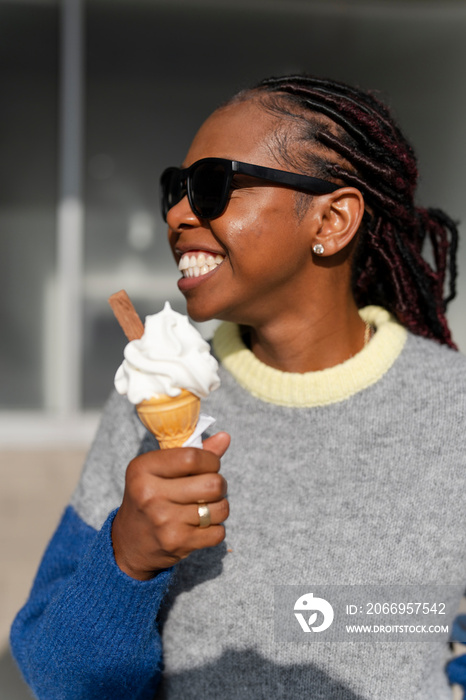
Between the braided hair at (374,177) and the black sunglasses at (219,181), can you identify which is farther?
the braided hair at (374,177)

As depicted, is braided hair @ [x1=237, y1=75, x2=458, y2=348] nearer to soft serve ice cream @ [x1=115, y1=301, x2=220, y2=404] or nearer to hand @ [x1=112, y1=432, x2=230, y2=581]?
soft serve ice cream @ [x1=115, y1=301, x2=220, y2=404]

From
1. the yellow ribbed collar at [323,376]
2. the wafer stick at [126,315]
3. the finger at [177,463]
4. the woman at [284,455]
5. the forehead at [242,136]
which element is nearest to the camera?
the finger at [177,463]

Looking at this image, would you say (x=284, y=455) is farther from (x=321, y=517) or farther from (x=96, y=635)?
(x=96, y=635)

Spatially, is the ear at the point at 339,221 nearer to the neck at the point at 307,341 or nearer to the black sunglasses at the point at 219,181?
the black sunglasses at the point at 219,181

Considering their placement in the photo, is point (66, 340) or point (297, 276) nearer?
point (297, 276)

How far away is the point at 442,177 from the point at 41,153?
3.49 m

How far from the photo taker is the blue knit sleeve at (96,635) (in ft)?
4.42

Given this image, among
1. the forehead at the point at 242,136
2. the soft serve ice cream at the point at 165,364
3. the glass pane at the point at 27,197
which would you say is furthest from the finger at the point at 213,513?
the glass pane at the point at 27,197

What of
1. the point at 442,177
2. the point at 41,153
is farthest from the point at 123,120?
the point at 442,177

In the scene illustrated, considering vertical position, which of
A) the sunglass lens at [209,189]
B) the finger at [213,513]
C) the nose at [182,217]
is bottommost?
the finger at [213,513]

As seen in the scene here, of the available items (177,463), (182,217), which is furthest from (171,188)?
(177,463)

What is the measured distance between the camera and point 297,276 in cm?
170

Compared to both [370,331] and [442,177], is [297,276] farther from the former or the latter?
[442,177]

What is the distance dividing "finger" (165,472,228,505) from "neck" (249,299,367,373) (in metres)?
0.68
